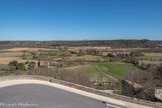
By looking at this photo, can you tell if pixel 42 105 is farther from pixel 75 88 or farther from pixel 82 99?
pixel 75 88

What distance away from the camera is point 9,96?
10.1 meters

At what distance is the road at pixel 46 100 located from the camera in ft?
28.3

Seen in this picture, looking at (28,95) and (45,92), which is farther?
(45,92)

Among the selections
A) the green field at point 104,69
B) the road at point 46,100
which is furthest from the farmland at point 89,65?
the road at point 46,100

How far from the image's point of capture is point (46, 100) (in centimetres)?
943

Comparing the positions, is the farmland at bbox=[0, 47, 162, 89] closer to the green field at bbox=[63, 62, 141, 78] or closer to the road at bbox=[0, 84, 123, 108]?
the green field at bbox=[63, 62, 141, 78]

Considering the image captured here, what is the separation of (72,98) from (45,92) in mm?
2618

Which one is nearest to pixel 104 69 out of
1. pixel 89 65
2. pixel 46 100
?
pixel 89 65

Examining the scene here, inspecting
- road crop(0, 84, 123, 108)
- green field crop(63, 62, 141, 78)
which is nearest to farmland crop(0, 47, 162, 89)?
green field crop(63, 62, 141, 78)

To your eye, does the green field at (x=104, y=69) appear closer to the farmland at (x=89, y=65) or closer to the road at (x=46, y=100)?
the farmland at (x=89, y=65)

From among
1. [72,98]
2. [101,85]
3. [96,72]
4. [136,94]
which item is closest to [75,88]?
[72,98]

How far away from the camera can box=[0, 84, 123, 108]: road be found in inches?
339

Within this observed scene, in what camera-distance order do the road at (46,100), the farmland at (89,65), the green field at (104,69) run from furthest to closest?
the green field at (104,69) → the farmland at (89,65) → the road at (46,100)

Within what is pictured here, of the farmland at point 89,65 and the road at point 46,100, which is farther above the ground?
the road at point 46,100
